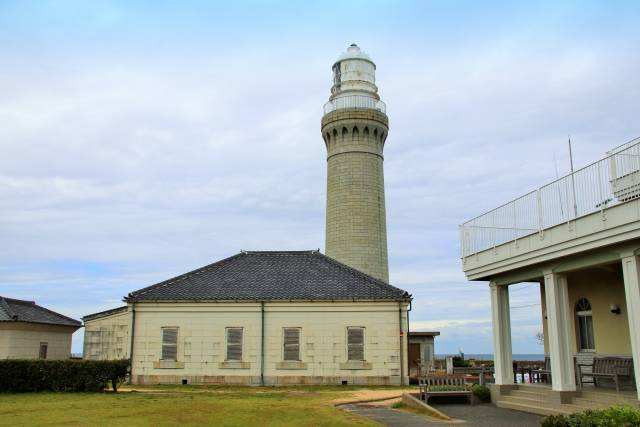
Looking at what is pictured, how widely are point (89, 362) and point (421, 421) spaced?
13.1 m

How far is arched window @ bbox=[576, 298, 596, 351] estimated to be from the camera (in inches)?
723

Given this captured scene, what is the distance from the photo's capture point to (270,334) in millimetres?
27750

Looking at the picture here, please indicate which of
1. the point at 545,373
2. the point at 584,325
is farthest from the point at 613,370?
the point at 545,373

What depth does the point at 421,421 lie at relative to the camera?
15.1 meters

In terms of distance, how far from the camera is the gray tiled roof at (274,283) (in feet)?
92.2

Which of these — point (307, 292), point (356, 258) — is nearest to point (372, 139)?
point (356, 258)

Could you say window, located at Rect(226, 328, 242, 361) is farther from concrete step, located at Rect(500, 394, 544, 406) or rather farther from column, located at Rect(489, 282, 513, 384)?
concrete step, located at Rect(500, 394, 544, 406)

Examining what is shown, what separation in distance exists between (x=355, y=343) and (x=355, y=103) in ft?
59.2

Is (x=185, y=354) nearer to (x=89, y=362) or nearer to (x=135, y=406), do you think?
(x=89, y=362)

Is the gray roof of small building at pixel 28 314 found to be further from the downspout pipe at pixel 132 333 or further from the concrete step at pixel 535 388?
the concrete step at pixel 535 388

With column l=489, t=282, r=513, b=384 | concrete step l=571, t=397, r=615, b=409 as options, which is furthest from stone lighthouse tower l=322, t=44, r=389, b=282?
concrete step l=571, t=397, r=615, b=409

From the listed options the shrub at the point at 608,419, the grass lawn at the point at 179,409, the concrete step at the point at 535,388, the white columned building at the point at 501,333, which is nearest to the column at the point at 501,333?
the white columned building at the point at 501,333

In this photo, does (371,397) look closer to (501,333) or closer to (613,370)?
(501,333)

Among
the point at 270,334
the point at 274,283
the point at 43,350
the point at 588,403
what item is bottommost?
the point at 588,403
